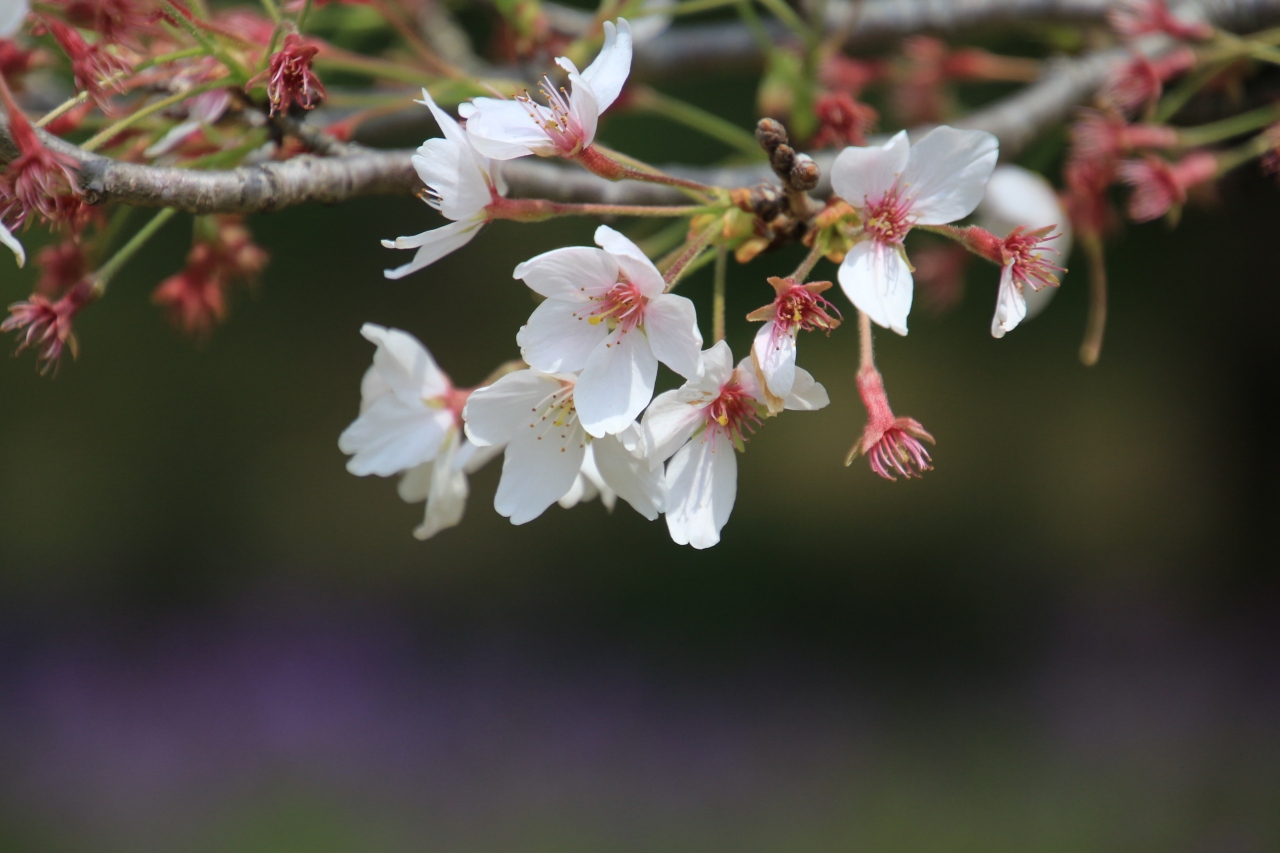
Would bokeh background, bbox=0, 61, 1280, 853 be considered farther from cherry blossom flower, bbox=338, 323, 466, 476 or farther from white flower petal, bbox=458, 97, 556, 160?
white flower petal, bbox=458, 97, 556, 160

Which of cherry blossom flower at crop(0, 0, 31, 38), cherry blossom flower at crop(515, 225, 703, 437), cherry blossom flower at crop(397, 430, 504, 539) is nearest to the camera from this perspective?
cherry blossom flower at crop(0, 0, 31, 38)

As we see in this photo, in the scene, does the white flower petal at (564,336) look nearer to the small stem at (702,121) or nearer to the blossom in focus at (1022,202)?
the small stem at (702,121)

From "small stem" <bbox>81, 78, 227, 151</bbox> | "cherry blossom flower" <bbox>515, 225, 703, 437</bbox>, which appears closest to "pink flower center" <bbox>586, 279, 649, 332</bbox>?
"cherry blossom flower" <bbox>515, 225, 703, 437</bbox>

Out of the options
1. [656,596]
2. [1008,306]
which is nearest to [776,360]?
[1008,306]

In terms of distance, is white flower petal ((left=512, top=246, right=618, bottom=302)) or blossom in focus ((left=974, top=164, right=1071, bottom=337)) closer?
white flower petal ((left=512, top=246, right=618, bottom=302))

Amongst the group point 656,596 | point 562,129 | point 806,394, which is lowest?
point 656,596

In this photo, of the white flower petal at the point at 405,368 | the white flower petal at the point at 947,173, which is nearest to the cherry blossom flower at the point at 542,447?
the white flower petal at the point at 405,368

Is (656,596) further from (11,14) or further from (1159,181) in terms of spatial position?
(11,14)
